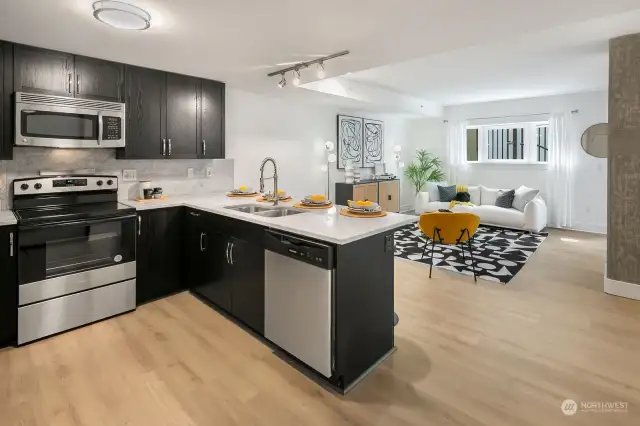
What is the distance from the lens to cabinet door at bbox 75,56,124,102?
10.1 ft

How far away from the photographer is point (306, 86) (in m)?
4.56

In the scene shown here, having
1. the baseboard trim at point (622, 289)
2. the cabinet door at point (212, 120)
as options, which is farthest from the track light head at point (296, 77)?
the baseboard trim at point (622, 289)

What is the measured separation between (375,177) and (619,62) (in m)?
4.60

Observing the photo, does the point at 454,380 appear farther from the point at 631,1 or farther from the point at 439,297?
the point at 631,1

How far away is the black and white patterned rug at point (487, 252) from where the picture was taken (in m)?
4.33

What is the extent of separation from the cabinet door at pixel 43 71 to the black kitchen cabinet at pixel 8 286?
1.15 meters

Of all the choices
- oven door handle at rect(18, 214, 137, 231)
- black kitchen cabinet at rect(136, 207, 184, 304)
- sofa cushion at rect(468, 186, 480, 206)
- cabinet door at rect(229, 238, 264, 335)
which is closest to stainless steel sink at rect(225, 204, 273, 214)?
cabinet door at rect(229, 238, 264, 335)

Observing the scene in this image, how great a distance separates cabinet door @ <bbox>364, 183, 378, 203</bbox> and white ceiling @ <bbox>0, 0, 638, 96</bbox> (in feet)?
12.0

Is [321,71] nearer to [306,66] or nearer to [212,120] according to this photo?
[306,66]

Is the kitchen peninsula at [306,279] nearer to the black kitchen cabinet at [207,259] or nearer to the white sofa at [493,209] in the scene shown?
Answer: the black kitchen cabinet at [207,259]

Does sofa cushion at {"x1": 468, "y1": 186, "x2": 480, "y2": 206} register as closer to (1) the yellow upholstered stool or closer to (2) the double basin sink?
(1) the yellow upholstered stool

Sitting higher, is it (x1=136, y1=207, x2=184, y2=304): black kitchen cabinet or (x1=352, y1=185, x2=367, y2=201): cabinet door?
(x1=352, y1=185, x2=367, y2=201): cabinet door

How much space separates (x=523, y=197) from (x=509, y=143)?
1.56 meters

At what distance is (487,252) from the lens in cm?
507
